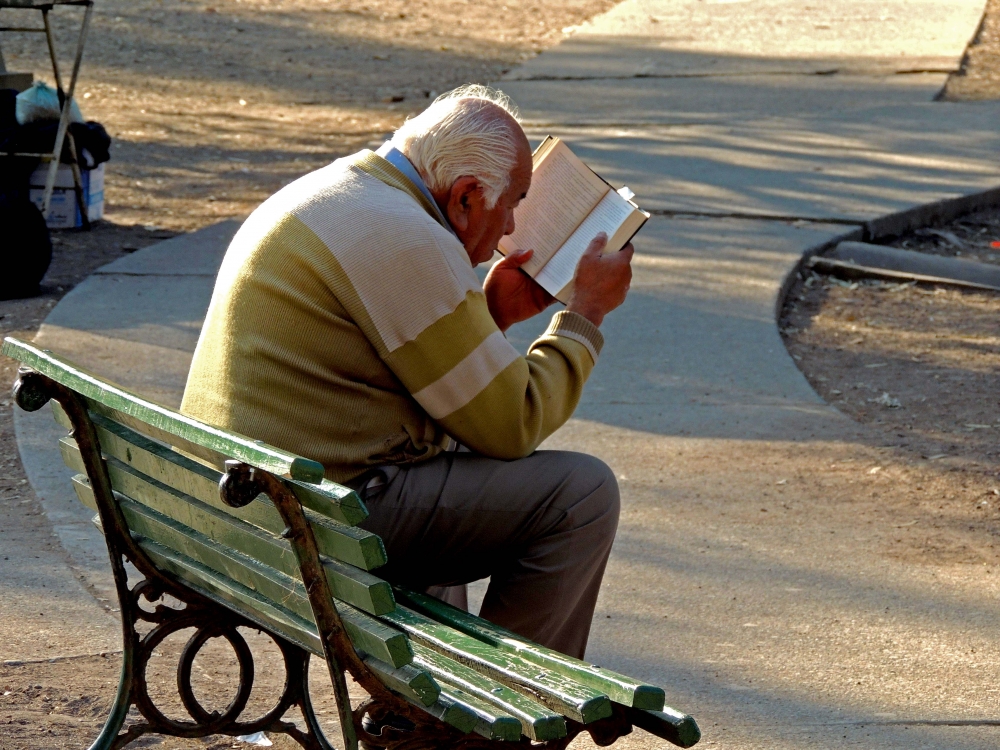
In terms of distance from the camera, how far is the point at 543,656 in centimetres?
223

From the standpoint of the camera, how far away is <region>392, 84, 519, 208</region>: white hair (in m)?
2.58

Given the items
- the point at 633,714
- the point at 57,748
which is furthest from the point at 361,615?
the point at 57,748

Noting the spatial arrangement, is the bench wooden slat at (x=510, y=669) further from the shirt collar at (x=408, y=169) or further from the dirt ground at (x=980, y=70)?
the dirt ground at (x=980, y=70)

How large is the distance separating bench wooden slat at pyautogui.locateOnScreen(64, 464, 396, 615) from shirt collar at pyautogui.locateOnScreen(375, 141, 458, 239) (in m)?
0.72

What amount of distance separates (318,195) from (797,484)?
2.33m

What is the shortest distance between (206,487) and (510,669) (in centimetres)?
58

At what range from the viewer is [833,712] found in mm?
3004

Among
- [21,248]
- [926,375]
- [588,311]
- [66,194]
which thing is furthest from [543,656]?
[66,194]

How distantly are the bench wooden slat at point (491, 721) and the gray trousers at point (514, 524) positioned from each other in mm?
471

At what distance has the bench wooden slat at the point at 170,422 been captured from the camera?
1854 millimetres

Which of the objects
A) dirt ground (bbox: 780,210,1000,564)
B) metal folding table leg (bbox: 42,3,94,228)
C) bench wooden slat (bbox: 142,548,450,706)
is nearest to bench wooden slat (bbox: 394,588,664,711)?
bench wooden slat (bbox: 142,548,450,706)

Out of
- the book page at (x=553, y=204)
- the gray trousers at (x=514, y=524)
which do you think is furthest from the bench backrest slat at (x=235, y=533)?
the book page at (x=553, y=204)

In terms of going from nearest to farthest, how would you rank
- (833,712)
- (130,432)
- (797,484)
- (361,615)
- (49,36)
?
(361,615) → (130,432) → (833,712) → (797,484) → (49,36)

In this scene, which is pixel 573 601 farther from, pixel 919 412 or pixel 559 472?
pixel 919 412
